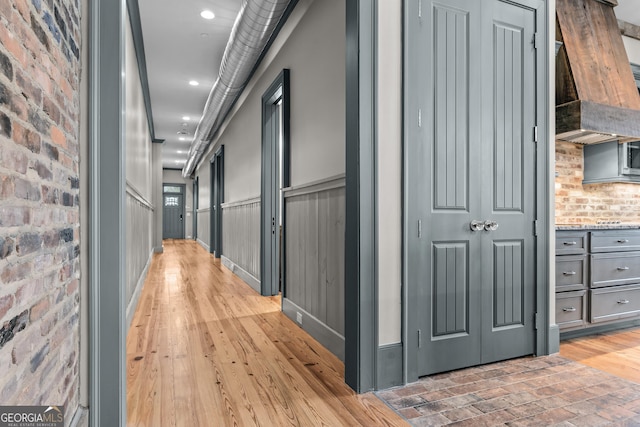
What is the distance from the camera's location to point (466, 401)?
6.76 feet

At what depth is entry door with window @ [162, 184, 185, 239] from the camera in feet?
54.4

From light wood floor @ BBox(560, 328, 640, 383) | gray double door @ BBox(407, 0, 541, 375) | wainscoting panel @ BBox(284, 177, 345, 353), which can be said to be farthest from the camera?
wainscoting panel @ BBox(284, 177, 345, 353)

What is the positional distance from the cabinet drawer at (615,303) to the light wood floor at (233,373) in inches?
90.4

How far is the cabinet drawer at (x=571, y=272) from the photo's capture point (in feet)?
10.1

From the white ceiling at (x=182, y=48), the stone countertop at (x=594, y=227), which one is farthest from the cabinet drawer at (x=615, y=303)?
the white ceiling at (x=182, y=48)

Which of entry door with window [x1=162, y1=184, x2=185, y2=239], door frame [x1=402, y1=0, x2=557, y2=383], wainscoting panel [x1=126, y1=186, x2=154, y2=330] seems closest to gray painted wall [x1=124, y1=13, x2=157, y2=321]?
wainscoting panel [x1=126, y1=186, x2=154, y2=330]

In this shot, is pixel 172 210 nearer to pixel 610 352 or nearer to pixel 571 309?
pixel 571 309

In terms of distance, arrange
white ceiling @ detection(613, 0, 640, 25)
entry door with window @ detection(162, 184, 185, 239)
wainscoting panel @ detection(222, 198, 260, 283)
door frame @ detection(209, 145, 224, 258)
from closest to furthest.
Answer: white ceiling @ detection(613, 0, 640, 25), wainscoting panel @ detection(222, 198, 260, 283), door frame @ detection(209, 145, 224, 258), entry door with window @ detection(162, 184, 185, 239)

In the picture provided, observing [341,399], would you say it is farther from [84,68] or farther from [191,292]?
[191,292]

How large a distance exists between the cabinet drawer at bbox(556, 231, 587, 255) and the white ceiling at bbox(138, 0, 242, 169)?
358 cm

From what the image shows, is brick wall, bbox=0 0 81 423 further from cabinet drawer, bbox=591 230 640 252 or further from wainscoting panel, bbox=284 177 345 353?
cabinet drawer, bbox=591 230 640 252

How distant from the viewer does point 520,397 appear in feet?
6.91

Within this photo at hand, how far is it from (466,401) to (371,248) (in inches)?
37.7

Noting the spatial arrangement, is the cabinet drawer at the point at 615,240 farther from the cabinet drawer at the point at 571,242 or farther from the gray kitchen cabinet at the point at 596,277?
the cabinet drawer at the point at 571,242
